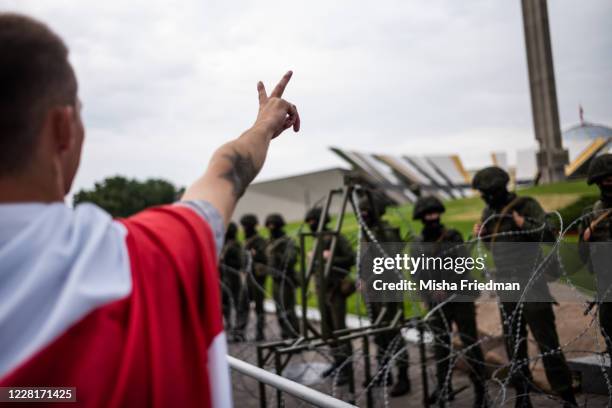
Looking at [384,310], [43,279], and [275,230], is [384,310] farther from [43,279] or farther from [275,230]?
[43,279]

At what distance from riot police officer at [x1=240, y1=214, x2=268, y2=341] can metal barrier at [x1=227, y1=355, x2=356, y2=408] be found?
6837 millimetres

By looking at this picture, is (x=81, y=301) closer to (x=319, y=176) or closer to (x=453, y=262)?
(x=453, y=262)

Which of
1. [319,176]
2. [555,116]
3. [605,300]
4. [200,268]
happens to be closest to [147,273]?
[200,268]

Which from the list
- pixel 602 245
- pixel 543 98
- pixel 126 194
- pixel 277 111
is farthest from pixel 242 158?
pixel 126 194

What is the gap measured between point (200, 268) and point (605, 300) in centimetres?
403

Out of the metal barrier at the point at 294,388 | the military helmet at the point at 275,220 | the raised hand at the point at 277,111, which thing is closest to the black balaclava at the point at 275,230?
the military helmet at the point at 275,220

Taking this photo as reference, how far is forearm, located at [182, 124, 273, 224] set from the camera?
3.30 feet

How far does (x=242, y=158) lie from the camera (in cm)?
113

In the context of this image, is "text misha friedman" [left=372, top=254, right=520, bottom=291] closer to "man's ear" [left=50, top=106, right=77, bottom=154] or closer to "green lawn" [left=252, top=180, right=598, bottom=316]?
"green lawn" [left=252, top=180, right=598, bottom=316]

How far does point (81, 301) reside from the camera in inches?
27.9

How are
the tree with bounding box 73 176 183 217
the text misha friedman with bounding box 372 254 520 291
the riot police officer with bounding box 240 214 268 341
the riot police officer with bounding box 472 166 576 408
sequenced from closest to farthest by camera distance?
the text misha friedman with bounding box 372 254 520 291 → the riot police officer with bounding box 472 166 576 408 → the riot police officer with bounding box 240 214 268 341 → the tree with bounding box 73 176 183 217

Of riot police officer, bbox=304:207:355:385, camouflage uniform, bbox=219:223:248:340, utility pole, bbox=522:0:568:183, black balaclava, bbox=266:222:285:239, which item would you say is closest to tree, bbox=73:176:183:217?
utility pole, bbox=522:0:568:183

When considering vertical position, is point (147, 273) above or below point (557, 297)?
above

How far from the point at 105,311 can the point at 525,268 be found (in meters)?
4.58
